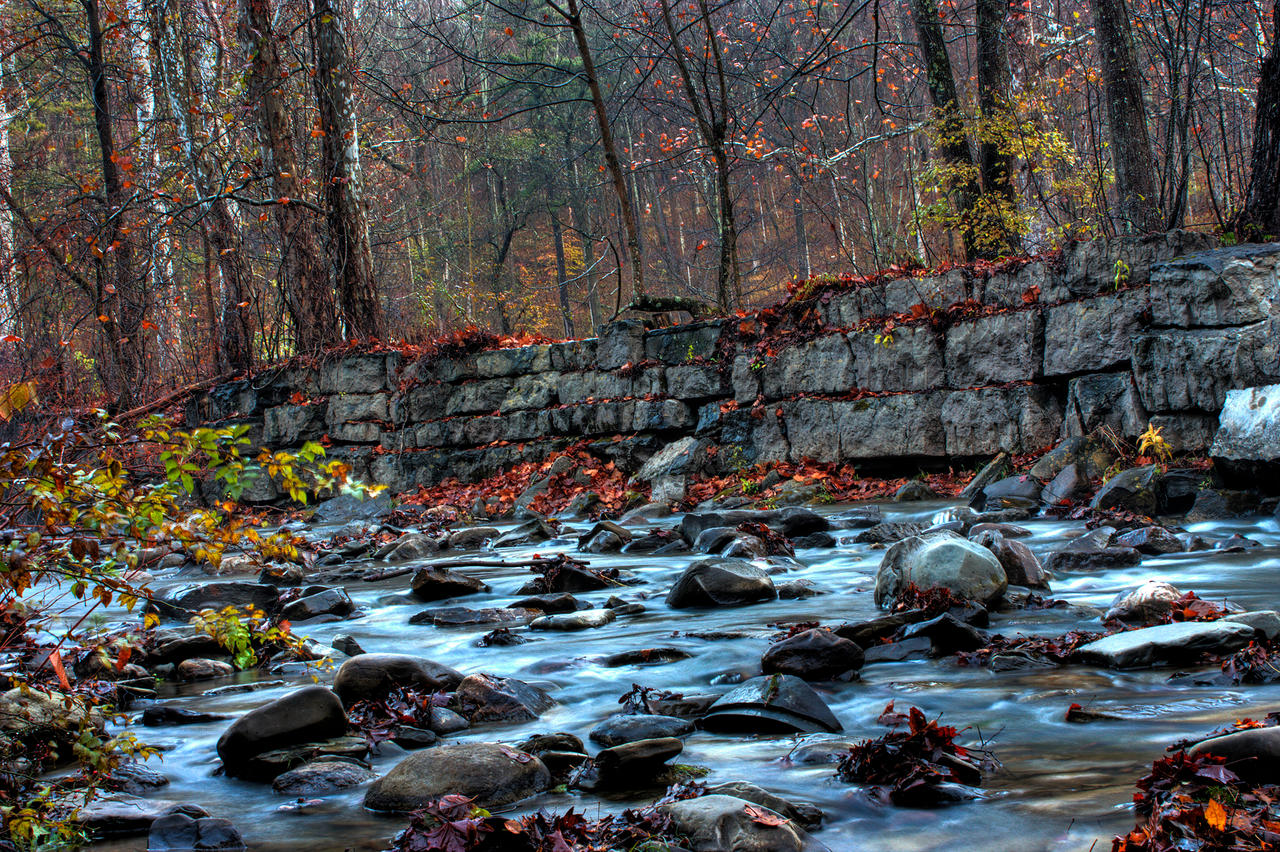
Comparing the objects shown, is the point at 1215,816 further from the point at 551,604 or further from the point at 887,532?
the point at 887,532

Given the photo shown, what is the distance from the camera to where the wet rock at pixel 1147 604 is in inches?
149

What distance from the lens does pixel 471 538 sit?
8.36 meters

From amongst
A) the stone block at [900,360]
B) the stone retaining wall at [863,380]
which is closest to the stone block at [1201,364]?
the stone retaining wall at [863,380]

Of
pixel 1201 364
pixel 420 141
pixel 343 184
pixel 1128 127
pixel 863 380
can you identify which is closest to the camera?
pixel 1201 364

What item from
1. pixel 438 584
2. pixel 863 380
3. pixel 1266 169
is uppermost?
pixel 1266 169

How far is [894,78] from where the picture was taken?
85.4 ft

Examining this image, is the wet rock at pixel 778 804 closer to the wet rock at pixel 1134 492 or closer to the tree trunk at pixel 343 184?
the wet rock at pixel 1134 492

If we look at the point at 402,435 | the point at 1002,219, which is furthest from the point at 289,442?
the point at 1002,219

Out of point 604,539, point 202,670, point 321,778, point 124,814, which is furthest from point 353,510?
point 124,814

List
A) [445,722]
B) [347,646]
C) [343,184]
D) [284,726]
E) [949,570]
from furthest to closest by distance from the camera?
[343,184] < [347,646] < [949,570] < [445,722] < [284,726]

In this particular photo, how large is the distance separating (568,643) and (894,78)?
2560 cm

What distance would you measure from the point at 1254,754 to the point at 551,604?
3.72 m

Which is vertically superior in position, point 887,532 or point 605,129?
point 605,129

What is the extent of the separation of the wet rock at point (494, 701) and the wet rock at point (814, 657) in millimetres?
889
